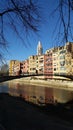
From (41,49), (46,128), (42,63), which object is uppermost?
(42,63)

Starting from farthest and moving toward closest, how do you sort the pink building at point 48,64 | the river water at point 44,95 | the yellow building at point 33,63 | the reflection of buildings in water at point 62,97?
the yellow building at point 33,63, the pink building at point 48,64, the reflection of buildings in water at point 62,97, the river water at point 44,95

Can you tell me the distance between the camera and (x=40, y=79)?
8650 centimetres

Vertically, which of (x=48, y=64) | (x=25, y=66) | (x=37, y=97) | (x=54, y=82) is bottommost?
(x=37, y=97)

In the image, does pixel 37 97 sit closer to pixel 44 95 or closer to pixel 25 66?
pixel 44 95

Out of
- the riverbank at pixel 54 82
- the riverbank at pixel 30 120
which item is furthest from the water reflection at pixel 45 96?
the riverbank at pixel 54 82

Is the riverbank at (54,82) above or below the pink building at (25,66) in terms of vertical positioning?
below

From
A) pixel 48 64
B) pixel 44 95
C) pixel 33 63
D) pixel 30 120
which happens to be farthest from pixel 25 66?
pixel 30 120

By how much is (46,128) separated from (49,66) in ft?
263

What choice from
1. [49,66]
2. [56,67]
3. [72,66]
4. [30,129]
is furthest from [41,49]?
[49,66]

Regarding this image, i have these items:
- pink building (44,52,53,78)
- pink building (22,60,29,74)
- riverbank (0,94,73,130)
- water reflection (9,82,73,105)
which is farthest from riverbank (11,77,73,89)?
riverbank (0,94,73,130)

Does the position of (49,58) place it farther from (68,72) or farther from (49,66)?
(68,72)

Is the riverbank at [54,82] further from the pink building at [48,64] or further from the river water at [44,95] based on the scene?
the river water at [44,95]

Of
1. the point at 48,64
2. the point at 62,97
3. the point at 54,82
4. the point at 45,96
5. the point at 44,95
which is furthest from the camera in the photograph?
the point at 48,64

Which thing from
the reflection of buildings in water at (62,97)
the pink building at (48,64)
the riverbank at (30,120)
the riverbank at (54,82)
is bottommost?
the reflection of buildings in water at (62,97)
